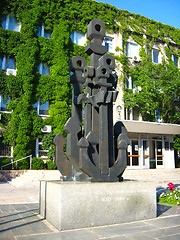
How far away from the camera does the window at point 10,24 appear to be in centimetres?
2227

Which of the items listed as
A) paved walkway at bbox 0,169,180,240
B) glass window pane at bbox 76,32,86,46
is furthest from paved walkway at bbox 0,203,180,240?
glass window pane at bbox 76,32,86,46

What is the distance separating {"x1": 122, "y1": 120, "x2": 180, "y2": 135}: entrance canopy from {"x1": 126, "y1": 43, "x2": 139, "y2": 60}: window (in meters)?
9.02

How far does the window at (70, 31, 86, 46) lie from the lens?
981 inches

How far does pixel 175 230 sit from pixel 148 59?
1024 inches

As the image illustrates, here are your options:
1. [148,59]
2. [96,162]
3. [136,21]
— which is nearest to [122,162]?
[96,162]

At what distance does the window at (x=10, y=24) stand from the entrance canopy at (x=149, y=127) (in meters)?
13.2

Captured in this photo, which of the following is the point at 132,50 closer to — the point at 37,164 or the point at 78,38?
the point at 78,38

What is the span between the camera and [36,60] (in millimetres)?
22172

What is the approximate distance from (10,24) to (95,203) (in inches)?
849

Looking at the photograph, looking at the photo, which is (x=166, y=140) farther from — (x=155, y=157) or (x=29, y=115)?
(x=29, y=115)

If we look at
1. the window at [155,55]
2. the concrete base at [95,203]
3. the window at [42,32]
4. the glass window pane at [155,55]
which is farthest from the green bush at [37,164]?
the glass window pane at [155,55]

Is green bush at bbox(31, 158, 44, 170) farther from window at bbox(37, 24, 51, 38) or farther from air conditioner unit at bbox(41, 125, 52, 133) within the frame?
window at bbox(37, 24, 51, 38)

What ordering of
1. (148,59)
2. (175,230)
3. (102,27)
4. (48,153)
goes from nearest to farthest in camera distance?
(175,230) → (102,27) → (48,153) → (148,59)

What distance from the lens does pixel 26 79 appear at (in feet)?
69.3
